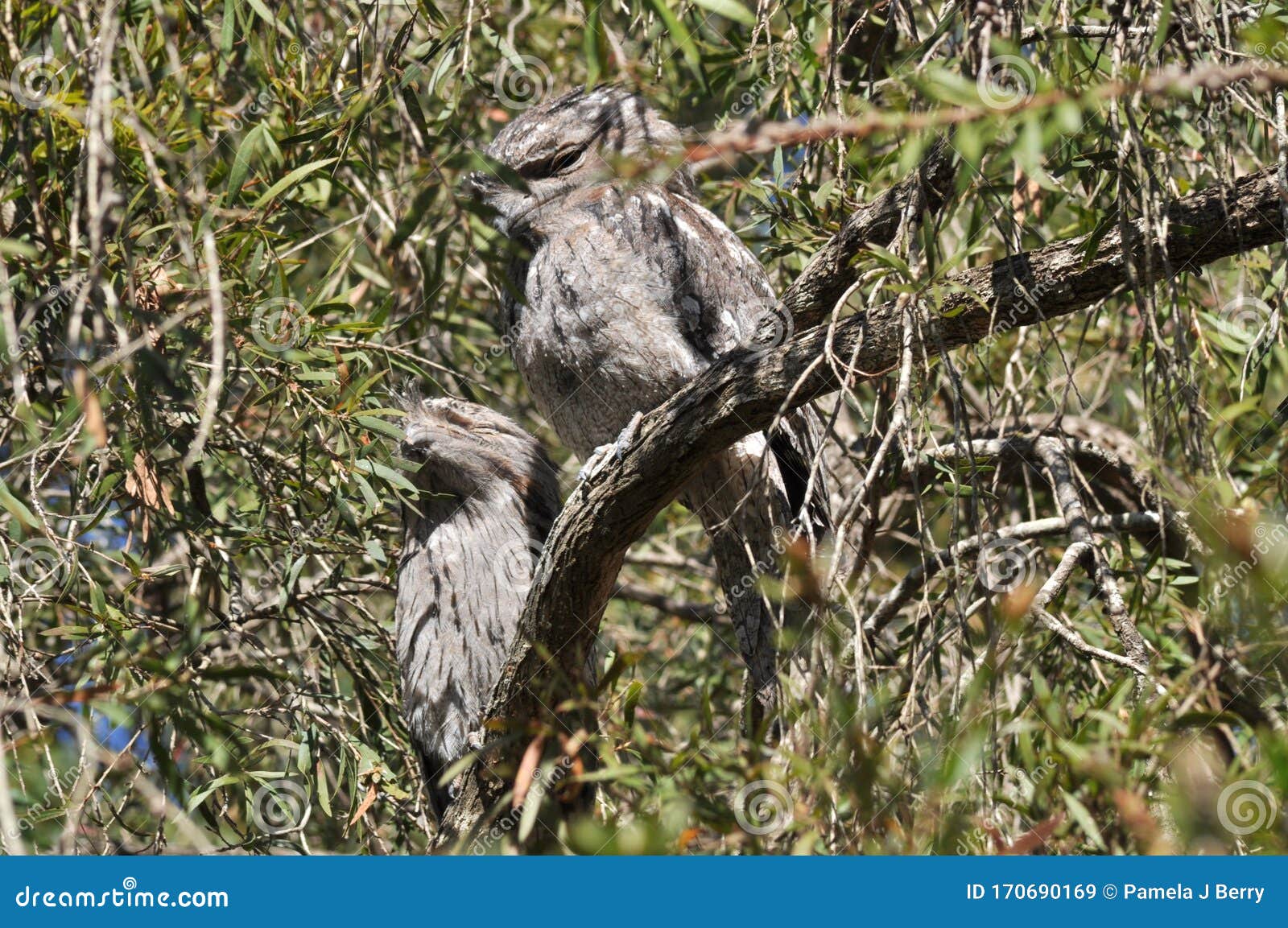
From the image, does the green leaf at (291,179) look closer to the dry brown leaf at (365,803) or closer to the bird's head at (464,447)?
the bird's head at (464,447)

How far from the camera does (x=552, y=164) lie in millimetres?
3119

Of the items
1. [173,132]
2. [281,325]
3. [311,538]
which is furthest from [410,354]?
[173,132]

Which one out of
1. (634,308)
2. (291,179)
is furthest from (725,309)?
(291,179)

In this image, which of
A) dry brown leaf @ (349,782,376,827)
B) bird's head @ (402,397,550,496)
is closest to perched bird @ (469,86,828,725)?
bird's head @ (402,397,550,496)

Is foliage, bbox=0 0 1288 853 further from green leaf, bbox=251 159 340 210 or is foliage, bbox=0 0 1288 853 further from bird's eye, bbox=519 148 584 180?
bird's eye, bbox=519 148 584 180

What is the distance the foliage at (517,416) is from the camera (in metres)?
1.54

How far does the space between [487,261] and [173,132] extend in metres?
1.32

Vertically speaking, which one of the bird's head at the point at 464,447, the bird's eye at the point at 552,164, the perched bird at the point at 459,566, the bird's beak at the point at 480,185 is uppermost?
the bird's eye at the point at 552,164

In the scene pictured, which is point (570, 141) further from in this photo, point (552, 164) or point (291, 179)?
point (291, 179)

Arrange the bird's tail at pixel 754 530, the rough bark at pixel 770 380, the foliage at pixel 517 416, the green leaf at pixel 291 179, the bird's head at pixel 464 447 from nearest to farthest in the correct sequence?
the foliage at pixel 517 416
the rough bark at pixel 770 380
the green leaf at pixel 291 179
the bird's tail at pixel 754 530
the bird's head at pixel 464 447

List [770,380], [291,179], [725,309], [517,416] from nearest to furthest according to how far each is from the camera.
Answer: [770,380] < [291,179] < [725,309] < [517,416]

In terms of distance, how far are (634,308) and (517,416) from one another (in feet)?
4.88

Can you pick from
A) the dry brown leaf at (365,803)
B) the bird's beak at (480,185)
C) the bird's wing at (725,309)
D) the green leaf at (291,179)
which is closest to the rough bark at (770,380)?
the dry brown leaf at (365,803)

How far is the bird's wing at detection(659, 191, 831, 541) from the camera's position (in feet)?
9.64
